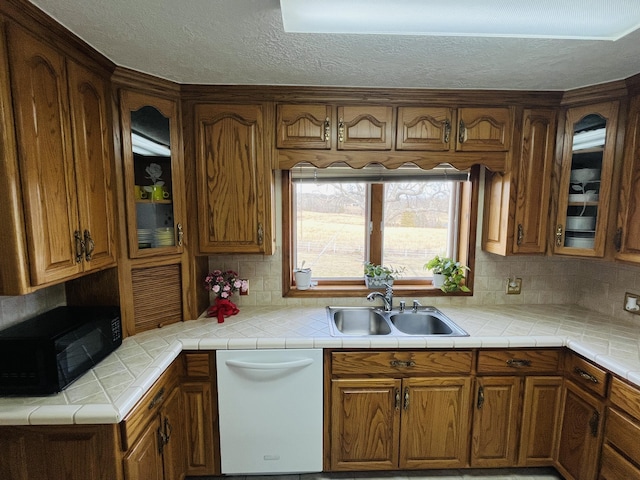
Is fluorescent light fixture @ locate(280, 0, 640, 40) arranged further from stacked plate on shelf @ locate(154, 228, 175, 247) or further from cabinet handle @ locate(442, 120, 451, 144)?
stacked plate on shelf @ locate(154, 228, 175, 247)

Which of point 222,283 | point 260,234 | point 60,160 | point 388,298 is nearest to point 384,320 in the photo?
point 388,298

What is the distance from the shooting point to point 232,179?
1.84 meters

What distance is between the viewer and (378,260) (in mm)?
2342

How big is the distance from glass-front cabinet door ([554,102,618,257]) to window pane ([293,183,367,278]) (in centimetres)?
123

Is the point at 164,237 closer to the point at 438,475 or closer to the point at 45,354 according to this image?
the point at 45,354

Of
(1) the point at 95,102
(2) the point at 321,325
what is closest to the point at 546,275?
(2) the point at 321,325

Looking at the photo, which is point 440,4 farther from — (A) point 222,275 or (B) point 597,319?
(B) point 597,319

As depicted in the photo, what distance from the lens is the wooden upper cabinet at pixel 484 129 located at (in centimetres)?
186

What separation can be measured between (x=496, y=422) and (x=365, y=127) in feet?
6.10

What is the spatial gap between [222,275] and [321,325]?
734 mm

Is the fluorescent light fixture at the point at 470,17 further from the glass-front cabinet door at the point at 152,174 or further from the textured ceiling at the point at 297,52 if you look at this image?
the glass-front cabinet door at the point at 152,174

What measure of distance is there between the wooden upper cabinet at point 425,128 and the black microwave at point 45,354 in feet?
6.09

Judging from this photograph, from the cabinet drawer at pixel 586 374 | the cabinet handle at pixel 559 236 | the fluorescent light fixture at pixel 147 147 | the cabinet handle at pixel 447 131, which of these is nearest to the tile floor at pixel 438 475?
the cabinet drawer at pixel 586 374

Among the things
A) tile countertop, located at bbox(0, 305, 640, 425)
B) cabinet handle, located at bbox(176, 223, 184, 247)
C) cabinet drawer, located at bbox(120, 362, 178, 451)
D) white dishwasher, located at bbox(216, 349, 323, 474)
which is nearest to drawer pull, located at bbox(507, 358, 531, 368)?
tile countertop, located at bbox(0, 305, 640, 425)
